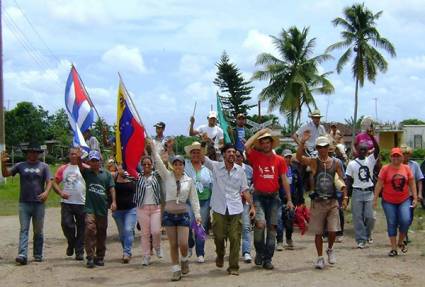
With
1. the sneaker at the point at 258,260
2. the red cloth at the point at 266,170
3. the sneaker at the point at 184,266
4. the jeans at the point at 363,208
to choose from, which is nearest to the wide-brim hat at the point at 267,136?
the red cloth at the point at 266,170

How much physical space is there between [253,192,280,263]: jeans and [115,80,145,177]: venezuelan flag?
2101mm

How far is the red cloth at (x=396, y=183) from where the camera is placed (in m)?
10.1

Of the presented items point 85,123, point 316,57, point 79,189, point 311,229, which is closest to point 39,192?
point 79,189

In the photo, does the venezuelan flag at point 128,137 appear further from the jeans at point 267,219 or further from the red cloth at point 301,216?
the red cloth at point 301,216

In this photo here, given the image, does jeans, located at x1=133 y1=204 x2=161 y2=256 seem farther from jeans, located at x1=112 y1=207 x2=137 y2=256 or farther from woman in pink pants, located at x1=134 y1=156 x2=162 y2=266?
jeans, located at x1=112 y1=207 x2=137 y2=256

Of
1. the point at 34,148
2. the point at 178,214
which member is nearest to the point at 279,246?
the point at 178,214

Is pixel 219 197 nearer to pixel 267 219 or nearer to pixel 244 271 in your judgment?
pixel 267 219

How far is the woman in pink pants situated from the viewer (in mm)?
9492

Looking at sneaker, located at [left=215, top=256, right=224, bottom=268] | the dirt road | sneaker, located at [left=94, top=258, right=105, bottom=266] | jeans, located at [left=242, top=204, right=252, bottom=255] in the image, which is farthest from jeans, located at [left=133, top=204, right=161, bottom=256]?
jeans, located at [left=242, top=204, right=252, bottom=255]

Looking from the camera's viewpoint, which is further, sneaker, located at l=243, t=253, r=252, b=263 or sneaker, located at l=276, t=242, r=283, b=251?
sneaker, located at l=276, t=242, r=283, b=251

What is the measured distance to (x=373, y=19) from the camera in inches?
2201

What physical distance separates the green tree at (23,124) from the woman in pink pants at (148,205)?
2449 inches

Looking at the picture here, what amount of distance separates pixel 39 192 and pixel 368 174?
5.67 meters

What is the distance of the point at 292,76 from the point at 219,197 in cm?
4621
